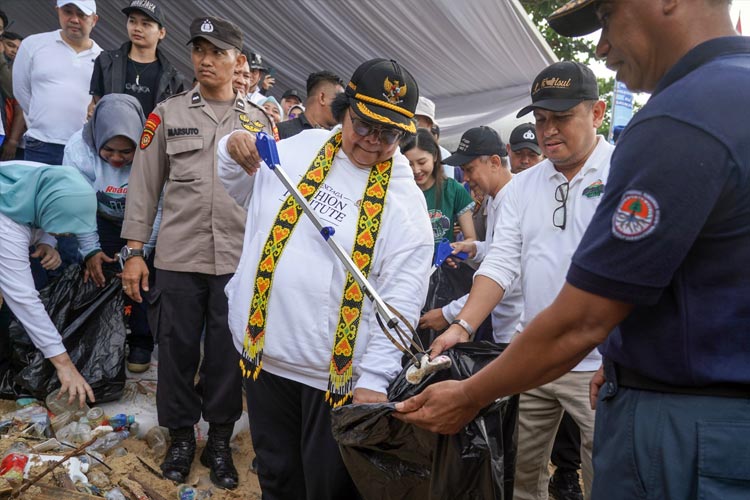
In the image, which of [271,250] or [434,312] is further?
[434,312]

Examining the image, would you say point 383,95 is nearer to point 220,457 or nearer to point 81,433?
point 220,457

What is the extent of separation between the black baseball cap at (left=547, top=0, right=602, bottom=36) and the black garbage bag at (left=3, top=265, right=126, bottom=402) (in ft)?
10.6

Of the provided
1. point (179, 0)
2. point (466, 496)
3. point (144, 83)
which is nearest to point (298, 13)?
point (179, 0)

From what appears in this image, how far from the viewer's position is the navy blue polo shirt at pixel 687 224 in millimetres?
1188

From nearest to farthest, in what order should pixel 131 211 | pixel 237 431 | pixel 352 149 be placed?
pixel 352 149 → pixel 131 211 → pixel 237 431

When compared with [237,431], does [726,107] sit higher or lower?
higher

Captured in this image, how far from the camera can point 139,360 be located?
436 cm

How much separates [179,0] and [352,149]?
20.3ft

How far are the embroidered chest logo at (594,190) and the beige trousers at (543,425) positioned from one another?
732mm

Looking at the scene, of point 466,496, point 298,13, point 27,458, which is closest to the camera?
point 466,496

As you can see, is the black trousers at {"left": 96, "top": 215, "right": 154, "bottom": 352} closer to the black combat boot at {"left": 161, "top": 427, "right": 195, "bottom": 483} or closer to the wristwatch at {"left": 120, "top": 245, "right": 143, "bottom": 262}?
the wristwatch at {"left": 120, "top": 245, "right": 143, "bottom": 262}

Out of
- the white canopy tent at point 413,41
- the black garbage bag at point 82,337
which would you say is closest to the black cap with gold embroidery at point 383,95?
the black garbage bag at point 82,337

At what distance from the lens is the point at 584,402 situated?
2.74 metres

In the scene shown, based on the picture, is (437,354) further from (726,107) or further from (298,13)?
(298,13)
